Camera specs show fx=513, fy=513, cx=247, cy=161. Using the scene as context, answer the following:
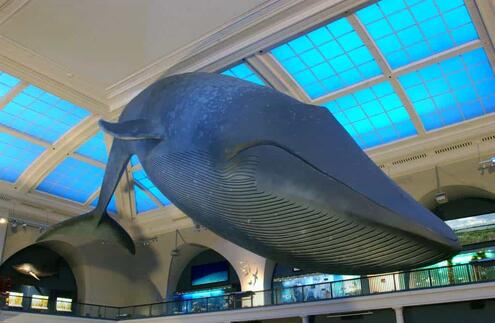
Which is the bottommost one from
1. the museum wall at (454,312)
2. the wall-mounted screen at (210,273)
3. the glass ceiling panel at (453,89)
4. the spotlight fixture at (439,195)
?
the museum wall at (454,312)

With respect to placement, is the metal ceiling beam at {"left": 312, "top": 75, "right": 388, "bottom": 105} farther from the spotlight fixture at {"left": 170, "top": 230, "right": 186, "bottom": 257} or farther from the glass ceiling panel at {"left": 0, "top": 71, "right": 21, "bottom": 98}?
the spotlight fixture at {"left": 170, "top": 230, "right": 186, "bottom": 257}

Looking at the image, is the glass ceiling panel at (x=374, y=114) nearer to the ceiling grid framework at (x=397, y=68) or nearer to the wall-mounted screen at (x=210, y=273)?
the ceiling grid framework at (x=397, y=68)

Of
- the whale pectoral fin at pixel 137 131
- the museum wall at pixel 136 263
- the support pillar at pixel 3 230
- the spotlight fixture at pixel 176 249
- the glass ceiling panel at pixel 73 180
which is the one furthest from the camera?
the spotlight fixture at pixel 176 249

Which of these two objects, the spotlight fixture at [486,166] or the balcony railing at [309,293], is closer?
the balcony railing at [309,293]

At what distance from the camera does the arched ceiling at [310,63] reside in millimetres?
19484

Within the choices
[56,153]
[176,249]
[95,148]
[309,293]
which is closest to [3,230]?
[56,153]

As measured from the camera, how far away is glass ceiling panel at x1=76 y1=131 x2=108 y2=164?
28734 millimetres

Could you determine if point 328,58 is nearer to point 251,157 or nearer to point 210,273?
point 210,273

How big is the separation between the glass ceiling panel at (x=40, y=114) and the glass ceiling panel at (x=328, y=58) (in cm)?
1116

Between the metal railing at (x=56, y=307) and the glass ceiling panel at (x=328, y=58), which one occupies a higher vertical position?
the glass ceiling panel at (x=328, y=58)

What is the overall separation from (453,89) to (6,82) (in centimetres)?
2005

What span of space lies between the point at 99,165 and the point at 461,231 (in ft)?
66.4

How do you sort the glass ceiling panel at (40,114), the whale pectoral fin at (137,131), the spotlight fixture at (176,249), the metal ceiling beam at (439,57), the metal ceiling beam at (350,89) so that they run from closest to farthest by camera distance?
the whale pectoral fin at (137,131)
the metal ceiling beam at (439,57)
the metal ceiling beam at (350,89)
the glass ceiling panel at (40,114)
the spotlight fixture at (176,249)

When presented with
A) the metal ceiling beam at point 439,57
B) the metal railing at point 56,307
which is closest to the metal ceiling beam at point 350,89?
the metal ceiling beam at point 439,57
